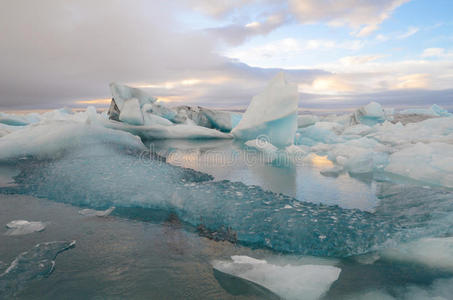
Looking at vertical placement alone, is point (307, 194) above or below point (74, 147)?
below

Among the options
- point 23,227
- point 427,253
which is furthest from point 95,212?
point 427,253

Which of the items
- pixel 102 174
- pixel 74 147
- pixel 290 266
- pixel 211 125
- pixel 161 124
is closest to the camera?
pixel 290 266

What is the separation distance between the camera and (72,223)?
7.76ft

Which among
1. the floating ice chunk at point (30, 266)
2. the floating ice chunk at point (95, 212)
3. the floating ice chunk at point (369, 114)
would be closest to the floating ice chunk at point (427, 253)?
the floating ice chunk at point (30, 266)

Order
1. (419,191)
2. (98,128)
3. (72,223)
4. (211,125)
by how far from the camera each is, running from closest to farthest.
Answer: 1. (72,223)
2. (419,191)
3. (98,128)
4. (211,125)

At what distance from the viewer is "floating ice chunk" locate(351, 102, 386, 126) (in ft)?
45.2

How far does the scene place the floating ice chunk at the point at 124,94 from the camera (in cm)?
1034

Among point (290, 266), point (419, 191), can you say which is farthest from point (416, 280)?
point (419, 191)

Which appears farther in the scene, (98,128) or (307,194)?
(98,128)

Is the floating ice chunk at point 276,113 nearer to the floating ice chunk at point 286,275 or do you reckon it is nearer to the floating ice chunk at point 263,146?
the floating ice chunk at point 263,146

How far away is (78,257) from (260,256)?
1.24 meters

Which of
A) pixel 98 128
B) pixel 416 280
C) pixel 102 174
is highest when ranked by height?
pixel 98 128

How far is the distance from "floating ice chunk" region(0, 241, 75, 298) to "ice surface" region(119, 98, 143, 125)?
28.3ft

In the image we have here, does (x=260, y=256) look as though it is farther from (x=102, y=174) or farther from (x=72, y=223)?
(x=102, y=174)
